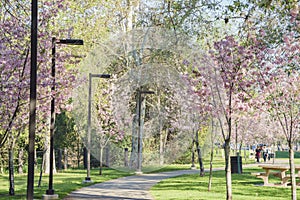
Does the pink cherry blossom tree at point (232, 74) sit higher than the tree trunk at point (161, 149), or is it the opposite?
the pink cherry blossom tree at point (232, 74)

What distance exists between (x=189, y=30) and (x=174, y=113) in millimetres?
20602

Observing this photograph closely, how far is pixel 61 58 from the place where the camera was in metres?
14.6

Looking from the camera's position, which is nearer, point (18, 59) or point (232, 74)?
point (232, 74)

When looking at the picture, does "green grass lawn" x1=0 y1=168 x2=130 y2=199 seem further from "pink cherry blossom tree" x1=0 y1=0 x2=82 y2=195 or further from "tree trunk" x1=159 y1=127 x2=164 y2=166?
"tree trunk" x1=159 y1=127 x2=164 y2=166

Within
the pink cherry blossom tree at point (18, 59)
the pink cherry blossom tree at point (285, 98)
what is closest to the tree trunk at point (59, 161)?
the pink cherry blossom tree at point (18, 59)

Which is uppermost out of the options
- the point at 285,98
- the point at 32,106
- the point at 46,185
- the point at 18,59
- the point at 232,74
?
the point at 18,59

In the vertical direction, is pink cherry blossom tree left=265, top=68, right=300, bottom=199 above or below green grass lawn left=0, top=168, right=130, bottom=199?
above

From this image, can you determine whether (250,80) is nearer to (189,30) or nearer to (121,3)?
(189,30)

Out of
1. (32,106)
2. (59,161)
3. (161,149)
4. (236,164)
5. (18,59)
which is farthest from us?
(161,149)

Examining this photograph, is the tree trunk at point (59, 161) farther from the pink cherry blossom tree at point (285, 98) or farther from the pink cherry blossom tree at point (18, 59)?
the pink cherry blossom tree at point (285, 98)

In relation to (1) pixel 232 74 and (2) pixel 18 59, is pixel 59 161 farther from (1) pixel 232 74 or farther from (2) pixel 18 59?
(1) pixel 232 74

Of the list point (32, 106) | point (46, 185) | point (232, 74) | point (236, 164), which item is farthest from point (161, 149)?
point (32, 106)

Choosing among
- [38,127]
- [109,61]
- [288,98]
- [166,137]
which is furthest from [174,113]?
[288,98]

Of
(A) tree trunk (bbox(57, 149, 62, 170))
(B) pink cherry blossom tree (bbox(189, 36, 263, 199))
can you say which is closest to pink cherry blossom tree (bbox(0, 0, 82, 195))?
(B) pink cherry blossom tree (bbox(189, 36, 263, 199))
